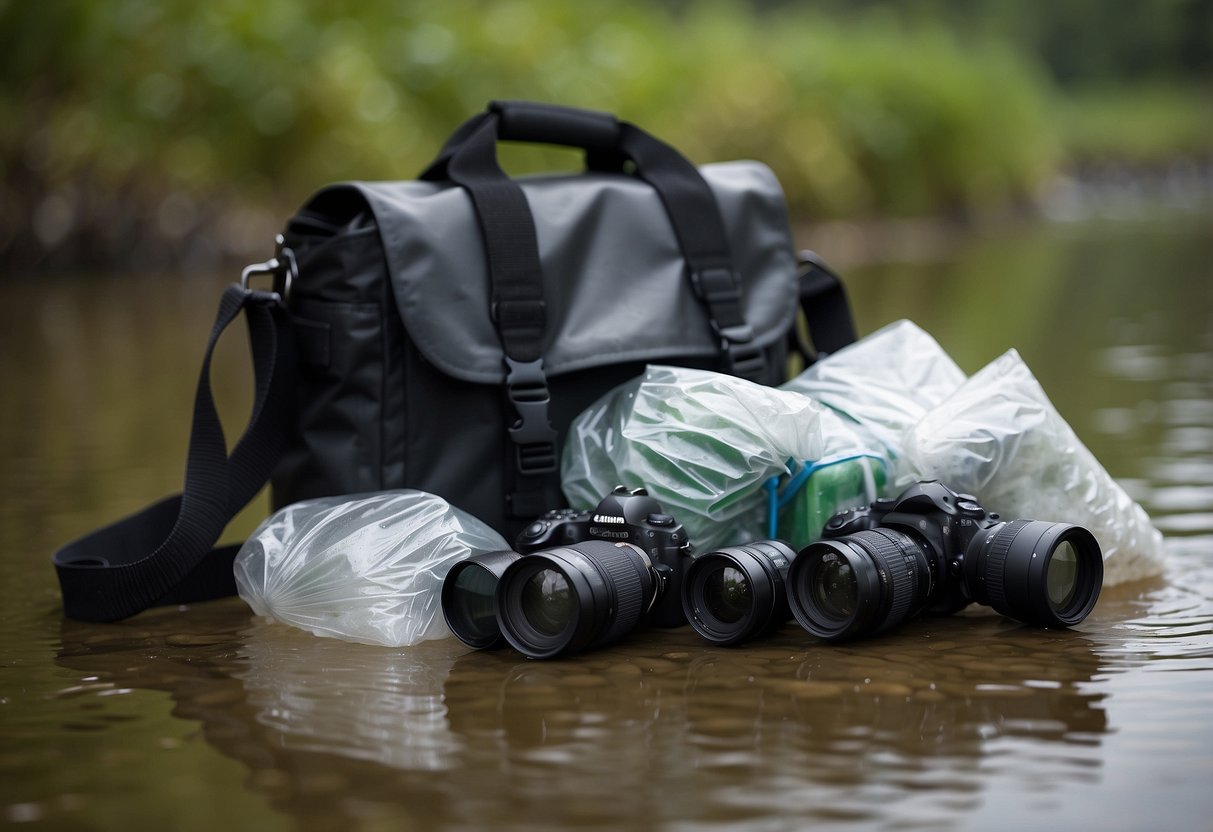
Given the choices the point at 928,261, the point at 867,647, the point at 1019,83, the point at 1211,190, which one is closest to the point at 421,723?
the point at 867,647

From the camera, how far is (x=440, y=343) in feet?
7.06

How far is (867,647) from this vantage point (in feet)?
6.15

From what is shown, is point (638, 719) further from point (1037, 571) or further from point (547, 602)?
point (1037, 571)

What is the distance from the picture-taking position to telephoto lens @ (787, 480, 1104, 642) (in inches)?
72.1

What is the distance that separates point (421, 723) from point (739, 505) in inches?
26.2

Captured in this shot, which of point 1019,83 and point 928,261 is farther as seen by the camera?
point 1019,83

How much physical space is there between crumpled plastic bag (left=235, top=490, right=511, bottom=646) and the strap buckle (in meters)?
0.33

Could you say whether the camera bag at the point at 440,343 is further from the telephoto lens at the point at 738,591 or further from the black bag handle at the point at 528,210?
the telephoto lens at the point at 738,591

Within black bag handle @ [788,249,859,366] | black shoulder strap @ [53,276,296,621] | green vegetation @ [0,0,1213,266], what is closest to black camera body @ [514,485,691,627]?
black shoulder strap @ [53,276,296,621]

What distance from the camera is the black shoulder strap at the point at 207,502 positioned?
2.11m

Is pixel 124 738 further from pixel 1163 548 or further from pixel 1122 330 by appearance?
pixel 1122 330

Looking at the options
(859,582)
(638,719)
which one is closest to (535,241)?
(859,582)

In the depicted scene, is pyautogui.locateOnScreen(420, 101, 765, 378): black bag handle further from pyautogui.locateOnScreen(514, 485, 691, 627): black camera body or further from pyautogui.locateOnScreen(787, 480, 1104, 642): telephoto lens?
pyautogui.locateOnScreen(787, 480, 1104, 642): telephoto lens

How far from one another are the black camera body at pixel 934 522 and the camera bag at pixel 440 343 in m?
0.50
